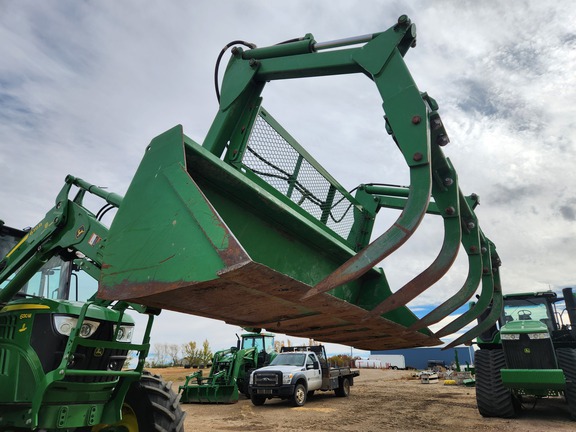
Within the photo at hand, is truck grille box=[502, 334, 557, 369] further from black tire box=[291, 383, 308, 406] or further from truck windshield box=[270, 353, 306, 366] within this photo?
truck windshield box=[270, 353, 306, 366]

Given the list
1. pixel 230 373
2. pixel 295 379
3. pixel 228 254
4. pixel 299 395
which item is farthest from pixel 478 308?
pixel 230 373

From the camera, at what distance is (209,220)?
2.29 meters

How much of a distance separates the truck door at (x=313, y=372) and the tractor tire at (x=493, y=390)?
224 inches

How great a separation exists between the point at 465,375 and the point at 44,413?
1979 centimetres

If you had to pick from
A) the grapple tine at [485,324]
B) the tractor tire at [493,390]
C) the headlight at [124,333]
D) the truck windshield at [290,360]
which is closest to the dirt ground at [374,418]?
the tractor tire at [493,390]

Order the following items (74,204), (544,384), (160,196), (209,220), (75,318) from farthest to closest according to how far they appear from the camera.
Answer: (544,384) < (74,204) < (75,318) < (160,196) < (209,220)

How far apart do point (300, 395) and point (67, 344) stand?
375 inches

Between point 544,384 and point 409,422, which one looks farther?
point 409,422

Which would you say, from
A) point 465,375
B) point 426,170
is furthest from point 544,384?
point 465,375

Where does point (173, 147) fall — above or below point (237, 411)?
above

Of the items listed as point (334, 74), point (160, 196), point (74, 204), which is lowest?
point (160, 196)

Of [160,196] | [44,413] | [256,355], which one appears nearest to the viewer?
[160,196]

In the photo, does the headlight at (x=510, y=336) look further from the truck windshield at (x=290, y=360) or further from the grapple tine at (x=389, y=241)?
the truck windshield at (x=290, y=360)

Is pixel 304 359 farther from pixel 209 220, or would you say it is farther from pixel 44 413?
pixel 209 220
